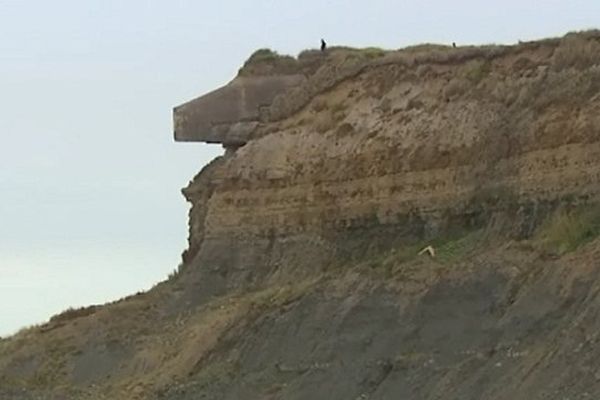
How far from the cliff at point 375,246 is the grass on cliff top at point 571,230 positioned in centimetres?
4

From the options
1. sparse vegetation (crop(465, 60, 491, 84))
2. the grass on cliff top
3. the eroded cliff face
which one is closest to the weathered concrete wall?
the eroded cliff face

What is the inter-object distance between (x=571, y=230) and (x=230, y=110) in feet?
54.0

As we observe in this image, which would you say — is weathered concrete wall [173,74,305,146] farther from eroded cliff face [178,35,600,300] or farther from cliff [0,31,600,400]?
eroded cliff face [178,35,600,300]

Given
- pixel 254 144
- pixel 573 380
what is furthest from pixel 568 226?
pixel 254 144

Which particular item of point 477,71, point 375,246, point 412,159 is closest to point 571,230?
point 477,71

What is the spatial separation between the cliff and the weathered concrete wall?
0.05 m

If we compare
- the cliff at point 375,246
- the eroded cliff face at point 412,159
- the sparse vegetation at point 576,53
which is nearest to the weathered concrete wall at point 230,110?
the cliff at point 375,246

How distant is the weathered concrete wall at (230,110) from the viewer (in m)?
41.8

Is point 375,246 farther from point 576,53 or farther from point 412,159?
point 576,53

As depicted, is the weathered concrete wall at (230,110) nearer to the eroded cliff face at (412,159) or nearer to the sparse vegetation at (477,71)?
the eroded cliff face at (412,159)

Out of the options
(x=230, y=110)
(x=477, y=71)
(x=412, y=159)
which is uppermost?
(x=230, y=110)

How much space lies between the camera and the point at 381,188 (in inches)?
1403

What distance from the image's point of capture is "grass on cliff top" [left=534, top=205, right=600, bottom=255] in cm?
2712

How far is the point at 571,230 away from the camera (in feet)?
90.4
